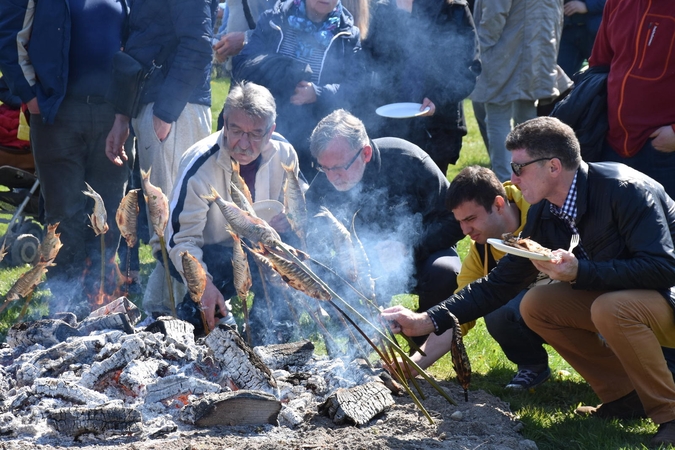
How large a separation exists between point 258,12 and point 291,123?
1224 mm

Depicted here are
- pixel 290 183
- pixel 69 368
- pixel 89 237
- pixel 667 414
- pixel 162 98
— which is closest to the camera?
pixel 667 414

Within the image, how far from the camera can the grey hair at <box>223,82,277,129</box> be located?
14.7 feet

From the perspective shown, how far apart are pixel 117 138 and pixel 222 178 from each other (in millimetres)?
982

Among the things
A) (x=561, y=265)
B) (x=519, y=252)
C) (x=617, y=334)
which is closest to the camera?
(x=519, y=252)

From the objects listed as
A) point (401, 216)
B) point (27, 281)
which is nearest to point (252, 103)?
point (401, 216)

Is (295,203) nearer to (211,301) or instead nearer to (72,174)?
(211,301)

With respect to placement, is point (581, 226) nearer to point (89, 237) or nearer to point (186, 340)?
point (186, 340)

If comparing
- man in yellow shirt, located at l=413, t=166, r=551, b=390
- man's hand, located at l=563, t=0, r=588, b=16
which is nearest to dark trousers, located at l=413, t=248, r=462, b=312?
man in yellow shirt, located at l=413, t=166, r=551, b=390

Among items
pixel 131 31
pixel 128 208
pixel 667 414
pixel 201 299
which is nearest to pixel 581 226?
pixel 667 414

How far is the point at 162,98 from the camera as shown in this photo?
16.9 ft

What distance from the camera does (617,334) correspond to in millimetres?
3541

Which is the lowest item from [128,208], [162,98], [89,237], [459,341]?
[89,237]

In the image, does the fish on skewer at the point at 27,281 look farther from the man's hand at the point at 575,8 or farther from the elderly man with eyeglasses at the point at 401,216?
the man's hand at the point at 575,8

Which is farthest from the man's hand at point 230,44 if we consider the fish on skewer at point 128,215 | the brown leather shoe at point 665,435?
the brown leather shoe at point 665,435
